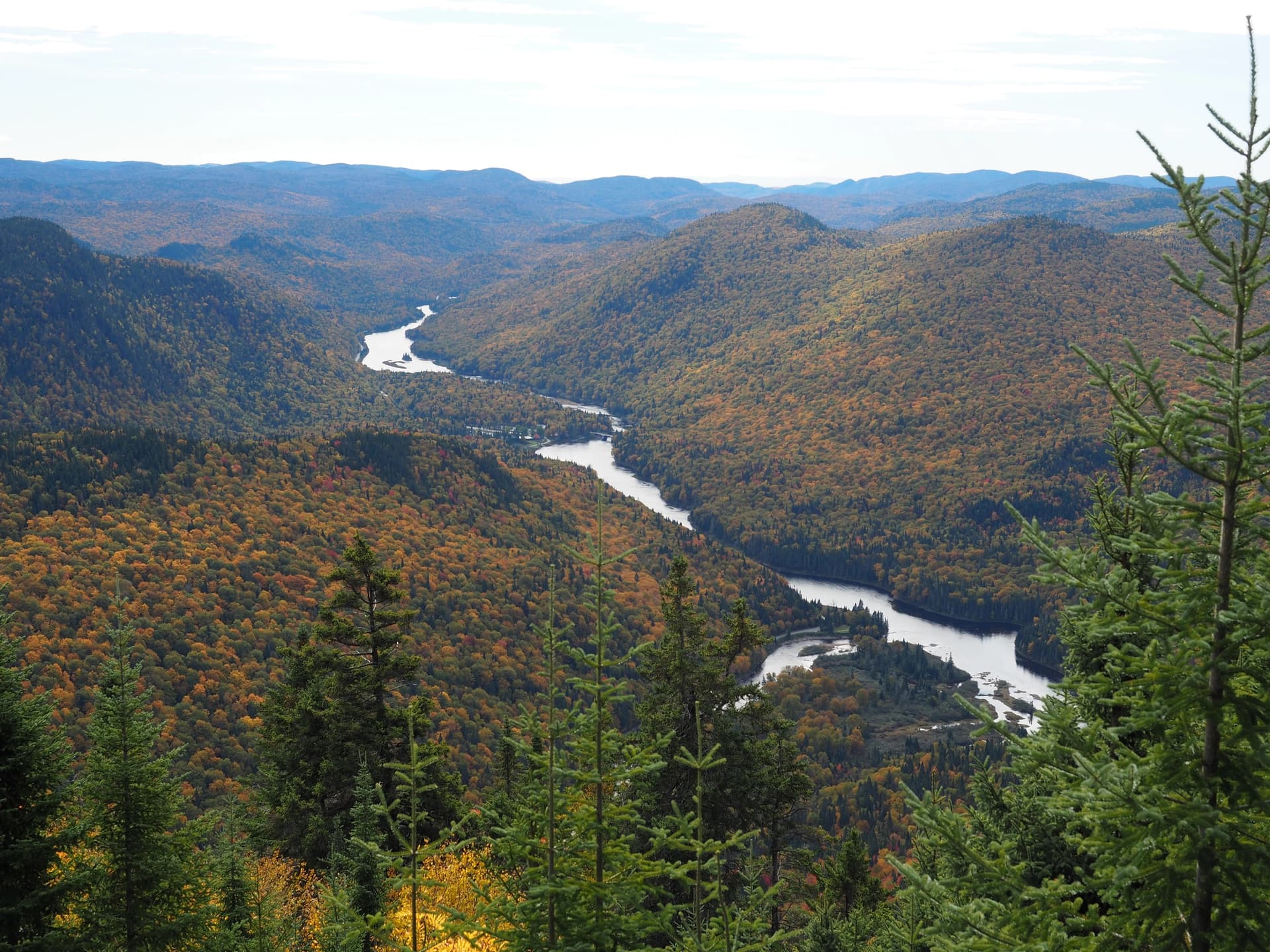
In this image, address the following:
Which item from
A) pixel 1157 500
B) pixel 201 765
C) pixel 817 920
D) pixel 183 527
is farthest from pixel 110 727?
pixel 183 527

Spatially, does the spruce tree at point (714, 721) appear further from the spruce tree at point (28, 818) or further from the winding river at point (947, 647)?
the winding river at point (947, 647)

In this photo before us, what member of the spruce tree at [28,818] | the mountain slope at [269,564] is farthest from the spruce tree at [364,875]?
the mountain slope at [269,564]

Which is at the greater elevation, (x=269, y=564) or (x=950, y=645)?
(x=269, y=564)

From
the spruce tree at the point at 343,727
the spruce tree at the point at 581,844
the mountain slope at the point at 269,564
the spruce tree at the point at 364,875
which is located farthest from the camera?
the mountain slope at the point at 269,564

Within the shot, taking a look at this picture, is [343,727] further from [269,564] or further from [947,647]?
[947,647]

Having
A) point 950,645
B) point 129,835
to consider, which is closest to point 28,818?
point 129,835

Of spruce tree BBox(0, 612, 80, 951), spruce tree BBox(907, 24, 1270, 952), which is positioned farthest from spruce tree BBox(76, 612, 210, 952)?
spruce tree BBox(907, 24, 1270, 952)
